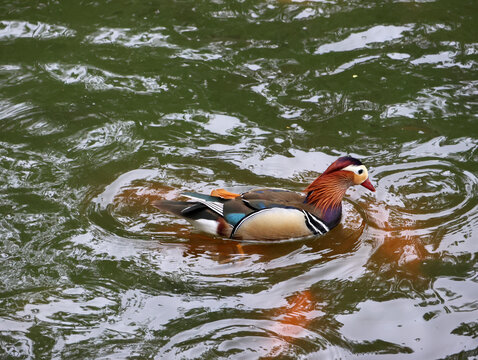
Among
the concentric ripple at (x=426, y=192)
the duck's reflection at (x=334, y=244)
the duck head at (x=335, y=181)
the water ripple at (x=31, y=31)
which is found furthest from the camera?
the water ripple at (x=31, y=31)

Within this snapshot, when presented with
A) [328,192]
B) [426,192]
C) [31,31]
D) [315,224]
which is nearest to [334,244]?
[315,224]

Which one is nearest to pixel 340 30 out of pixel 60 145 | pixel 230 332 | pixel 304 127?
pixel 304 127

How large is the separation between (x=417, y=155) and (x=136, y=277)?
3.22m

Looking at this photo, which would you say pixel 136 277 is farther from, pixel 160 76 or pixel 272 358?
pixel 160 76

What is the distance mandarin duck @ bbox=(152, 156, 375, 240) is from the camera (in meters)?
6.18

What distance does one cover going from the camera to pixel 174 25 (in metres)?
9.43

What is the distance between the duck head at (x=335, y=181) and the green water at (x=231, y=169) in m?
0.34

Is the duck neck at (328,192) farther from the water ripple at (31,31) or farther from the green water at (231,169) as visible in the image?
the water ripple at (31,31)

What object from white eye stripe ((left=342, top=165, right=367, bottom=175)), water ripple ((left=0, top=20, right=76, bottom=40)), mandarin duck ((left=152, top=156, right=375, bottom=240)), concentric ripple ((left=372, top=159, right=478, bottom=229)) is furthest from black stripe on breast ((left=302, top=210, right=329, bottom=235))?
water ripple ((left=0, top=20, right=76, bottom=40))

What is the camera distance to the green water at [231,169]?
17.4 ft

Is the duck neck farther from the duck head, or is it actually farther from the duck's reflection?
the duck's reflection

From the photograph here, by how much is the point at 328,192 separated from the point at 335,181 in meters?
0.12

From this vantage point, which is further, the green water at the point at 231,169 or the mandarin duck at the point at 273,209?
the mandarin duck at the point at 273,209

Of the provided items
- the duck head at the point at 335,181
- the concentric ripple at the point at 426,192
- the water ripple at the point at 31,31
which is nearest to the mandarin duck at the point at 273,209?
the duck head at the point at 335,181
